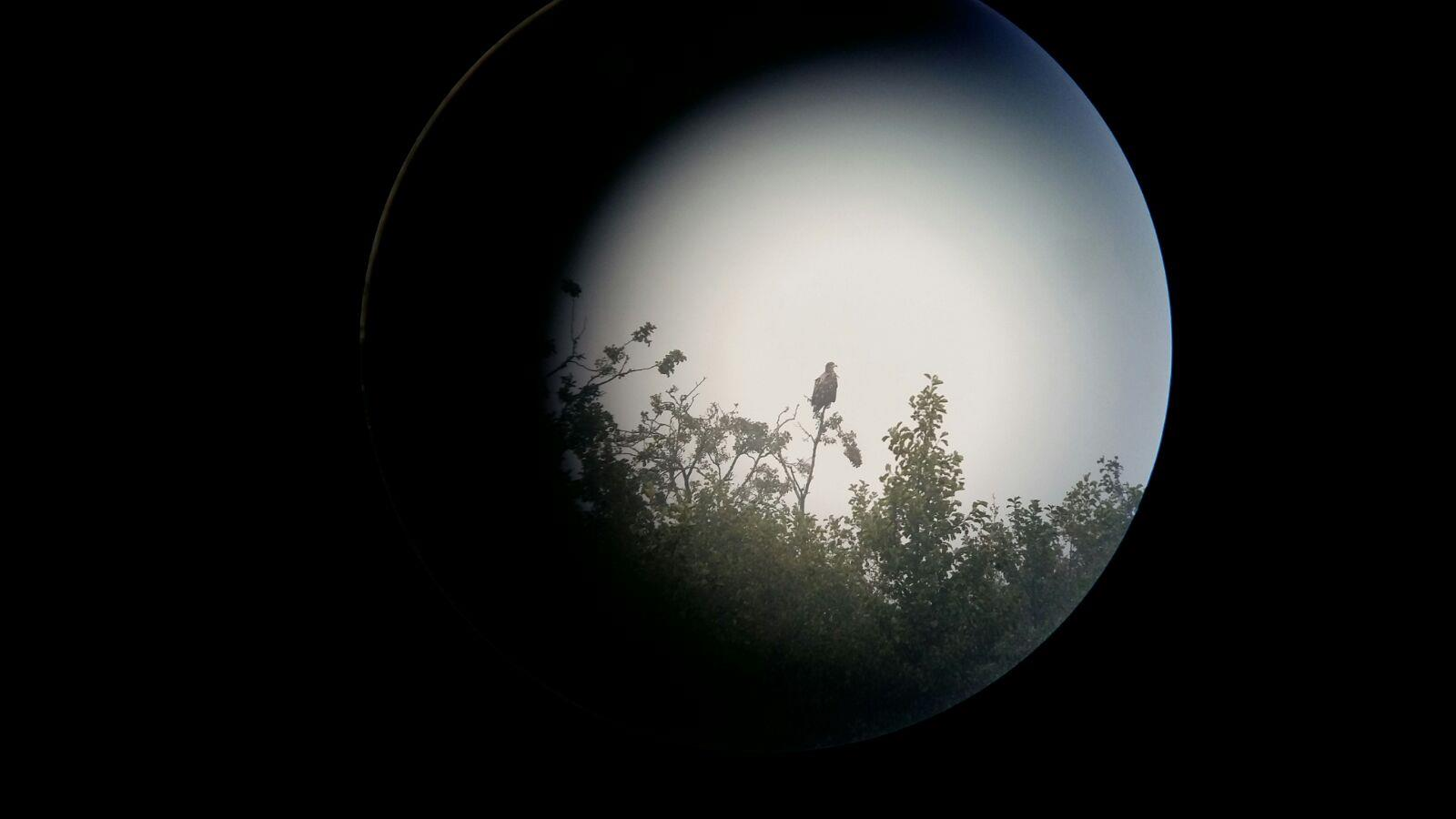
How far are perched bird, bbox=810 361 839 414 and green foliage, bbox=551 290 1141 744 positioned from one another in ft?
0.14

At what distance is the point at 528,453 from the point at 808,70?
144 centimetres

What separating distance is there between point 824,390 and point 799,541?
0.45 metres

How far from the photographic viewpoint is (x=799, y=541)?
76.9 inches

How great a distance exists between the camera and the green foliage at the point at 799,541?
1940 millimetres

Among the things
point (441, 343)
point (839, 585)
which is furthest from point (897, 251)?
point (441, 343)

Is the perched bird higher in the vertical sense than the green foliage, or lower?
higher

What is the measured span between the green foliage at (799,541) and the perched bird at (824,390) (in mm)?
43

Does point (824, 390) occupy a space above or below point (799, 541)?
above

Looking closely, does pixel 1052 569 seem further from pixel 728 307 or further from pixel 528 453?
pixel 528 453

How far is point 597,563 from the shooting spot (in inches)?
78.4

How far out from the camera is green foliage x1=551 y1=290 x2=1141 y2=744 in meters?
1.94

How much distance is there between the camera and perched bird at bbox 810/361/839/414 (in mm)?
1930

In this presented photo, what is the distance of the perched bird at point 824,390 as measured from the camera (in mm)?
1930

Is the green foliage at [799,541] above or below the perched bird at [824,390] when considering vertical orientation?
below
